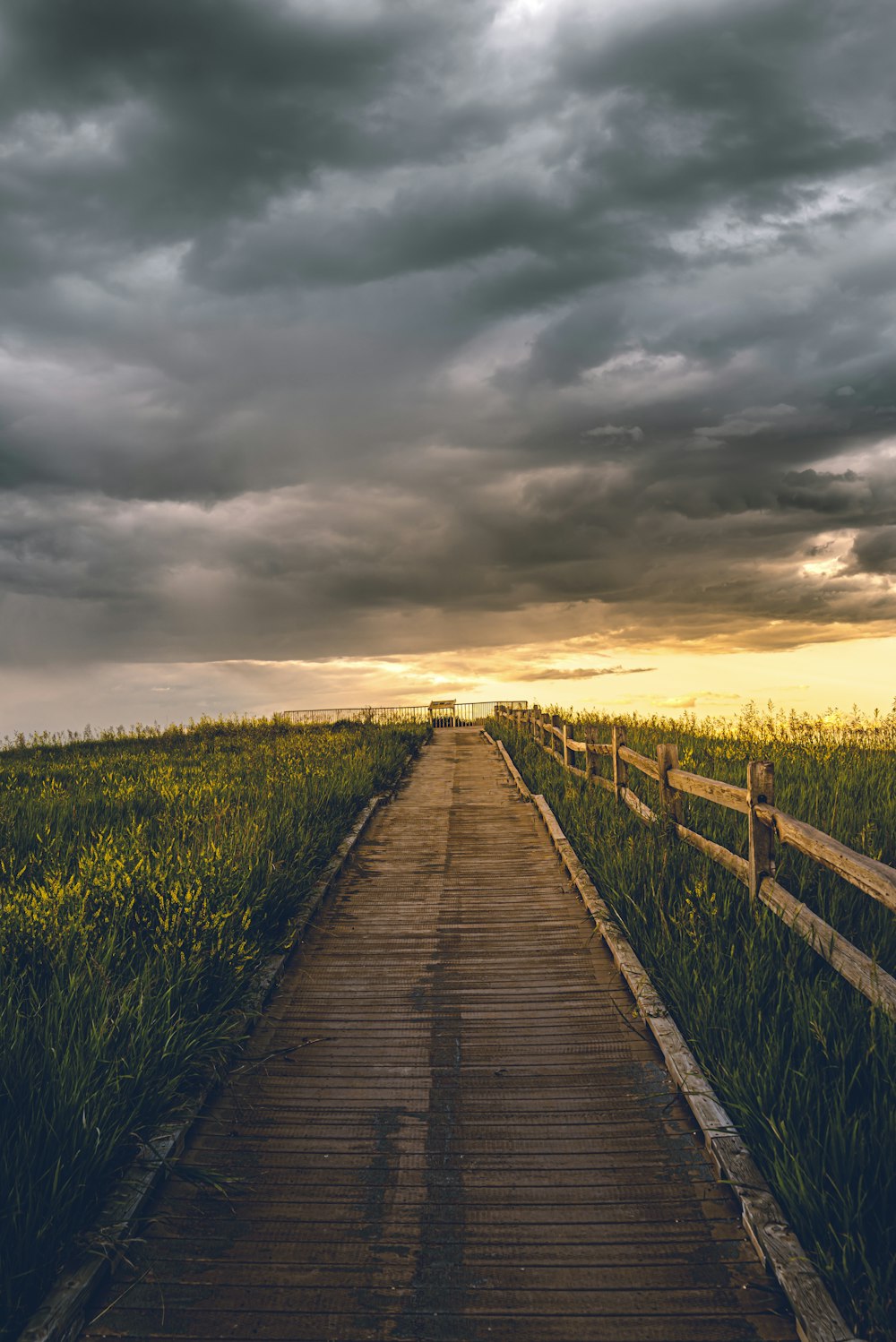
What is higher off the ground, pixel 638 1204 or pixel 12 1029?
pixel 12 1029

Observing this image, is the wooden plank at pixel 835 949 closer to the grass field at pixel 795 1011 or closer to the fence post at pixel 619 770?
the grass field at pixel 795 1011

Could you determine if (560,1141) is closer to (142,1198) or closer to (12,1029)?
(142,1198)

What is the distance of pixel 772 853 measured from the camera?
541cm

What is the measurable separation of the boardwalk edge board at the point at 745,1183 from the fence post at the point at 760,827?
3.37ft

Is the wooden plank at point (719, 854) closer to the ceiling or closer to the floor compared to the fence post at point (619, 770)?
closer to the floor

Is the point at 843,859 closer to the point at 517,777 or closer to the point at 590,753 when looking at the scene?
the point at 590,753

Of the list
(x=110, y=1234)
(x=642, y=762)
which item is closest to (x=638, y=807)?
(x=642, y=762)

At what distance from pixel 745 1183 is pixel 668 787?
4722 millimetres

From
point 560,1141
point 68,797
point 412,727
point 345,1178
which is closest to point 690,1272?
point 560,1141

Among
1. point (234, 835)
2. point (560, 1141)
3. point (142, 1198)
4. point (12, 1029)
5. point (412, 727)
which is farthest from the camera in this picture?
point (412, 727)

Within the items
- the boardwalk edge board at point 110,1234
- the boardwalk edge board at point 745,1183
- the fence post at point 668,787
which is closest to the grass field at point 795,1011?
the boardwalk edge board at point 745,1183

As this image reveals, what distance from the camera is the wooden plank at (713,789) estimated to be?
5520mm

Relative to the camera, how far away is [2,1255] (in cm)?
264

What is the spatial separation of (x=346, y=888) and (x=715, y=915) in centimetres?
394
